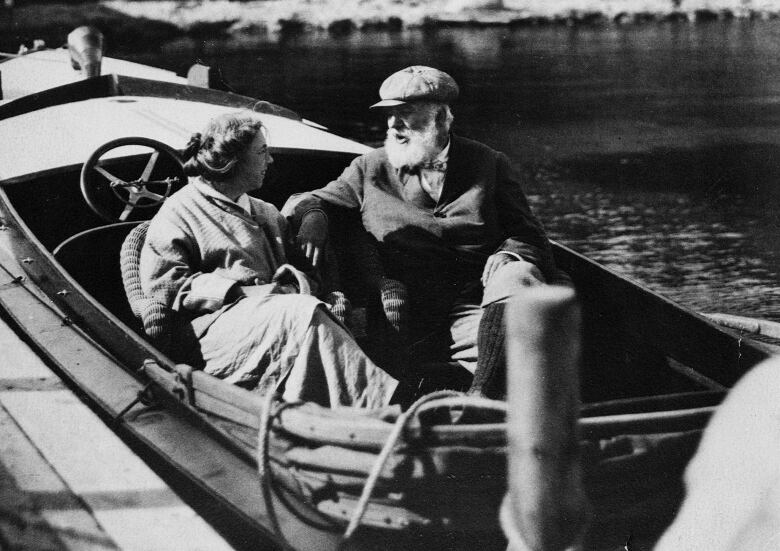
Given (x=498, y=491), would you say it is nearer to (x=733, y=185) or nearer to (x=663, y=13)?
(x=733, y=185)

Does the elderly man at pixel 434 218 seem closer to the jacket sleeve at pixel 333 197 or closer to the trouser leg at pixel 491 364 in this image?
the jacket sleeve at pixel 333 197

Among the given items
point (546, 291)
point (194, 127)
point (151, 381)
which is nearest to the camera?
point (546, 291)

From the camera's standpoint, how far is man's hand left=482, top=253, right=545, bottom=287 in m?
3.26

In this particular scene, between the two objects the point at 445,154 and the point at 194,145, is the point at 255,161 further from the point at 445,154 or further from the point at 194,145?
the point at 445,154

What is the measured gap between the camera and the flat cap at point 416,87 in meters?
3.47

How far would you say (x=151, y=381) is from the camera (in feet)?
10.3

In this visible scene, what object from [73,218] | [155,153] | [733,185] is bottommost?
[733,185]

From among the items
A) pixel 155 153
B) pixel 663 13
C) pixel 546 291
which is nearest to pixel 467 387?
pixel 546 291

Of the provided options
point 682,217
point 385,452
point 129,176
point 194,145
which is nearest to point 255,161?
point 194,145

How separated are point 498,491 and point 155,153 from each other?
2790 millimetres

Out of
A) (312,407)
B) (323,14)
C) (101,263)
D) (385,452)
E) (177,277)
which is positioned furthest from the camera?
(323,14)

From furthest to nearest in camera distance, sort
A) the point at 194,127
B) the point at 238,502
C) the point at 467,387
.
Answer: the point at 194,127
the point at 467,387
the point at 238,502

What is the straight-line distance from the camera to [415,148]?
3.61m

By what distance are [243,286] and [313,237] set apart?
1.53 ft
